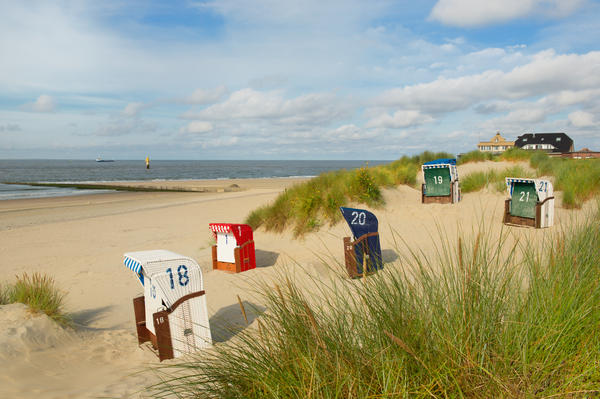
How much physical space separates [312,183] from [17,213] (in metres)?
15.6

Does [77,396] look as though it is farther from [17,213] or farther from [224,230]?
[17,213]

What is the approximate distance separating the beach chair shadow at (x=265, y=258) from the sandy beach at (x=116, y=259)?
1.1 inches

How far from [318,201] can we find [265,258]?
100.0 inches

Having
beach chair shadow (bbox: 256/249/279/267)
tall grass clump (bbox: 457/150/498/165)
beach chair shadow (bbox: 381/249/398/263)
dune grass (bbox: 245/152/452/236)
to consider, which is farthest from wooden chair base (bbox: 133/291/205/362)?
tall grass clump (bbox: 457/150/498/165)

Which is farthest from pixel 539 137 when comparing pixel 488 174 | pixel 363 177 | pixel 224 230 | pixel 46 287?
pixel 46 287

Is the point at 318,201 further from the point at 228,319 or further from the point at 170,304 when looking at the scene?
the point at 170,304

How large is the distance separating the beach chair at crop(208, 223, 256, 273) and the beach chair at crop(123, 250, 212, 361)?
296cm

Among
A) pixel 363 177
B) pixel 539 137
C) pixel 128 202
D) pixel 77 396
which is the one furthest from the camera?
pixel 539 137

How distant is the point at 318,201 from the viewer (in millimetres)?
11062

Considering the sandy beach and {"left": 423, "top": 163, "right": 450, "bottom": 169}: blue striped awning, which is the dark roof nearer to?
the sandy beach

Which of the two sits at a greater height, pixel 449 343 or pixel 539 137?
pixel 539 137

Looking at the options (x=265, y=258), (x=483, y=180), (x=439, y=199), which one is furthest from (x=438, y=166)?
(x=265, y=258)

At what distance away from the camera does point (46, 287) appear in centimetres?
544

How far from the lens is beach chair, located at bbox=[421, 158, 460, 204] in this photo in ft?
43.0
